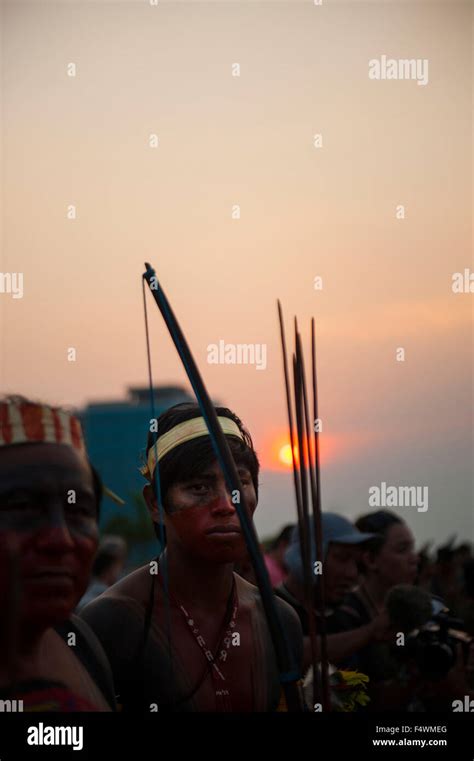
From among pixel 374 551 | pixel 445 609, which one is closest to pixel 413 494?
pixel 445 609

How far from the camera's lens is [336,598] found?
4414 mm

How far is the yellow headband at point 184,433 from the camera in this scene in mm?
3035

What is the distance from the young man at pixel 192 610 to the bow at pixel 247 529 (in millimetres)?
131

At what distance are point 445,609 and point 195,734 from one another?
1.46m

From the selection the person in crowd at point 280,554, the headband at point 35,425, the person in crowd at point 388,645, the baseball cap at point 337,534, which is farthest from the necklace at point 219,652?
the person in crowd at point 280,554

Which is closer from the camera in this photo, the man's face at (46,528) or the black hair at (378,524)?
the man's face at (46,528)

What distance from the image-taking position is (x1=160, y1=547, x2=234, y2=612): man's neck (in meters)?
2.98

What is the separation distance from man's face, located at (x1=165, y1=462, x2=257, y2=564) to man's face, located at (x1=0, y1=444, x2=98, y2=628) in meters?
0.42

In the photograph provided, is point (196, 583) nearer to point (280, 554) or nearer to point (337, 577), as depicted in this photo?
point (337, 577)

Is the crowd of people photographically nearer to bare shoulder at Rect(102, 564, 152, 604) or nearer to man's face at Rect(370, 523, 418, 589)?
bare shoulder at Rect(102, 564, 152, 604)

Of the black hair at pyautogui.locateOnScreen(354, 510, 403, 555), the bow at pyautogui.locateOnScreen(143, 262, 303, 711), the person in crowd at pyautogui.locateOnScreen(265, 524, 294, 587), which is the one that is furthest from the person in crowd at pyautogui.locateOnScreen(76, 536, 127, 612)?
the bow at pyautogui.locateOnScreen(143, 262, 303, 711)

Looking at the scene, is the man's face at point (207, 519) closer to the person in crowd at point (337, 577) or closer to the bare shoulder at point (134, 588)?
the bare shoulder at point (134, 588)

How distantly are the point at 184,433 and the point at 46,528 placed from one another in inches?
24.2

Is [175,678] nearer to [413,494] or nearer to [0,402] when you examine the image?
[0,402]
